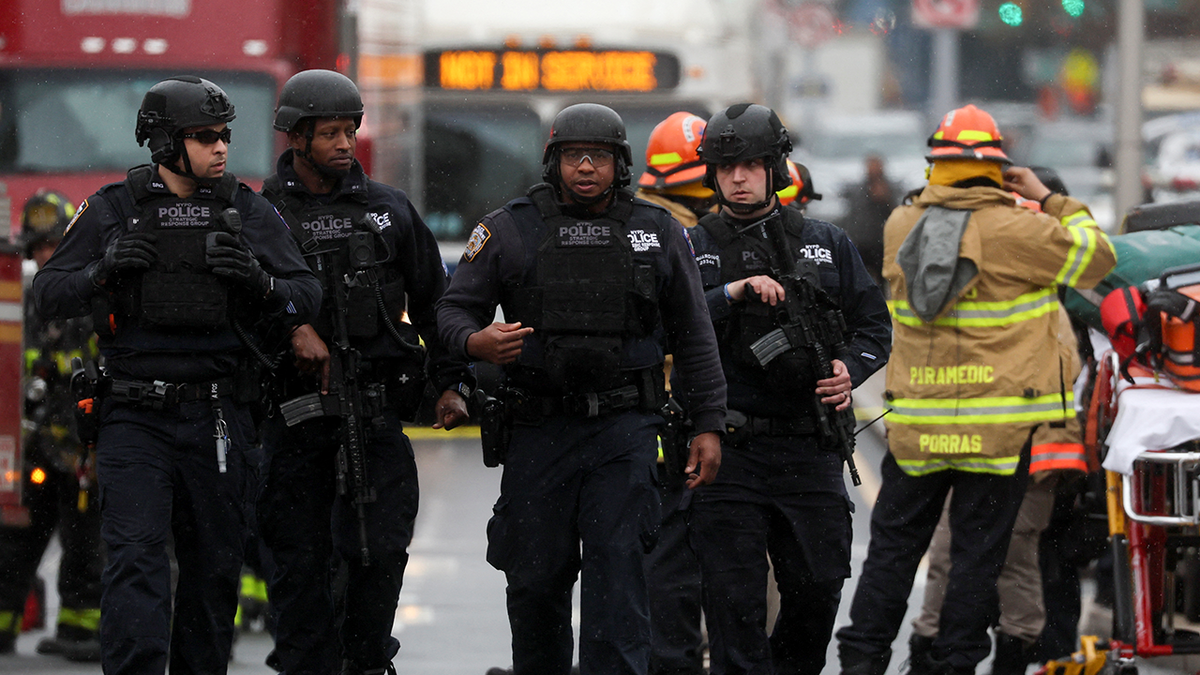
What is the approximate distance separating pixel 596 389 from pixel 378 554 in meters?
1.05

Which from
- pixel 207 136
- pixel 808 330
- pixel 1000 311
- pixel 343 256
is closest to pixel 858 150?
pixel 1000 311

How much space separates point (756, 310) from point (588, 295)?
0.77m

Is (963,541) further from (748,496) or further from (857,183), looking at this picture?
(857,183)

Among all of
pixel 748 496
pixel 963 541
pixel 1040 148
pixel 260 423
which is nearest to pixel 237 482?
pixel 260 423

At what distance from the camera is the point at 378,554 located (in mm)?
6074

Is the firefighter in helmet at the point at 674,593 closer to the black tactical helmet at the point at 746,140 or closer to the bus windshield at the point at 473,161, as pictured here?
the black tactical helmet at the point at 746,140

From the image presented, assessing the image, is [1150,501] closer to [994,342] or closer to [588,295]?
[994,342]

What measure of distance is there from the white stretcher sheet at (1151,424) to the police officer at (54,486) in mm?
4087

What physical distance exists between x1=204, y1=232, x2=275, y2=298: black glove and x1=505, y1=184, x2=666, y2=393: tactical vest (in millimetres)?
803

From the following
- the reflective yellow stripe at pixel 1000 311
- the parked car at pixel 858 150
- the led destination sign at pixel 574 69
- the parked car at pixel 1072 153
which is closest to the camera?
the reflective yellow stripe at pixel 1000 311

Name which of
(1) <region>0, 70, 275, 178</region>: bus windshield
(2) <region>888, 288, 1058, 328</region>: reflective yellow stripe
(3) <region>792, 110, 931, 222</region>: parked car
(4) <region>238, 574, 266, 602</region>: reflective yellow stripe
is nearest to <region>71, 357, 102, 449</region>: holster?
(4) <region>238, 574, 266, 602</region>: reflective yellow stripe

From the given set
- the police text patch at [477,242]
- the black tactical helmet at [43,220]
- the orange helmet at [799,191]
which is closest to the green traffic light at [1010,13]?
the orange helmet at [799,191]

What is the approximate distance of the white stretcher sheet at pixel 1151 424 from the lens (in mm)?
6164

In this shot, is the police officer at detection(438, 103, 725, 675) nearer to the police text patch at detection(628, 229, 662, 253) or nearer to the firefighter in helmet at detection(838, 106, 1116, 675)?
the police text patch at detection(628, 229, 662, 253)
